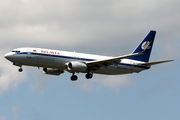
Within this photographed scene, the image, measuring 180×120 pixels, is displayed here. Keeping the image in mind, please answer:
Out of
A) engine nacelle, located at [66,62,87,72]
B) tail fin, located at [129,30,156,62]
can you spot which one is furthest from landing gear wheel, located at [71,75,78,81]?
tail fin, located at [129,30,156,62]

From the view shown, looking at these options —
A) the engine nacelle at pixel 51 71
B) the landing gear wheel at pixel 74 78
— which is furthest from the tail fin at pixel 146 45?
the engine nacelle at pixel 51 71

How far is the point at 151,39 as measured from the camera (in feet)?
269

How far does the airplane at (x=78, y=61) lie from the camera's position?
6444cm

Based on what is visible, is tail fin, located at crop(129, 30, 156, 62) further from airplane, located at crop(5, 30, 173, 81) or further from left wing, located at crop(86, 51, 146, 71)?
left wing, located at crop(86, 51, 146, 71)

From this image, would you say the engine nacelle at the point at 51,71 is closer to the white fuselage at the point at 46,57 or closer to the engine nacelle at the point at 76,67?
the white fuselage at the point at 46,57

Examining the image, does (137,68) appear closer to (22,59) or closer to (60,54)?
(60,54)

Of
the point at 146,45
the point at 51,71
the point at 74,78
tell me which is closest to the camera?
the point at 74,78

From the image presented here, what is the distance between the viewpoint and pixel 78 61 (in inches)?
2729

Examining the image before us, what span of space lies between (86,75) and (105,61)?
573cm

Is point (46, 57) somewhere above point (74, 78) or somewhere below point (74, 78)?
above

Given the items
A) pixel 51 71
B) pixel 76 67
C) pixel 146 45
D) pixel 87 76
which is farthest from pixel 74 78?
pixel 146 45

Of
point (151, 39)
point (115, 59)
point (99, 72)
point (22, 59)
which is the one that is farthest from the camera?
point (151, 39)

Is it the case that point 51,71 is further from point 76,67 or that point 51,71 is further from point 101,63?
point 101,63

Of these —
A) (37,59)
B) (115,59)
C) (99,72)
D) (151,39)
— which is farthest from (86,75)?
(151,39)
